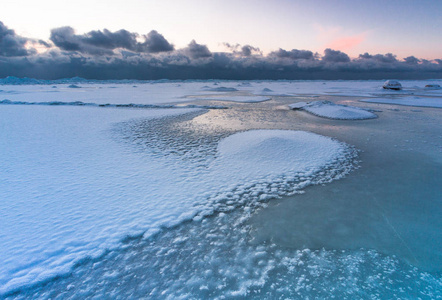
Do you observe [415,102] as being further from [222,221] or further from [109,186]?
[109,186]

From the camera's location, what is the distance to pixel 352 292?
2719mm

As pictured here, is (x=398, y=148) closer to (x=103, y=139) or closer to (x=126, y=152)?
(x=126, y=152)

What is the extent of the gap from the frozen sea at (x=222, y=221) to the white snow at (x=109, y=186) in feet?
0.09

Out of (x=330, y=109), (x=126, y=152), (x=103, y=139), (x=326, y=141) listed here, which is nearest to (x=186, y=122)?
(x=103, y=139)

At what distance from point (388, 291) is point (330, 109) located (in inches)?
592

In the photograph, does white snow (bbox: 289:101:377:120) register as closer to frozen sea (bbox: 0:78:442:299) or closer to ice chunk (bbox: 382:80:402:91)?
frozen sea (bbox: 0:78:442:299)

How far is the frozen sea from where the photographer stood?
2.88 m

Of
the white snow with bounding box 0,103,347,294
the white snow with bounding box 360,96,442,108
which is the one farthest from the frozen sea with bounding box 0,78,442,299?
the white snow with bounding box 360,96,442,108

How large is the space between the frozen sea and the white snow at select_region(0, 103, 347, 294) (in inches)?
1.1

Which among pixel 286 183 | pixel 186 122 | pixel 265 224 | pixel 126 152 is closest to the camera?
pixel 265 224

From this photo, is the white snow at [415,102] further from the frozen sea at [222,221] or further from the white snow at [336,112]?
the frozen sea at [222,221]

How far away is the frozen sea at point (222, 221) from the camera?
2.88 m

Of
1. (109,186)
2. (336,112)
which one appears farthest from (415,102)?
(109,186)

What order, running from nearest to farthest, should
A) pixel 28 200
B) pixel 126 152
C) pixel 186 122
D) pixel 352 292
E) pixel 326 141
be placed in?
pixel 352 292 → pixel 28 200 → pixel 126 152 → pixel 326 141 → pixel 186 122
